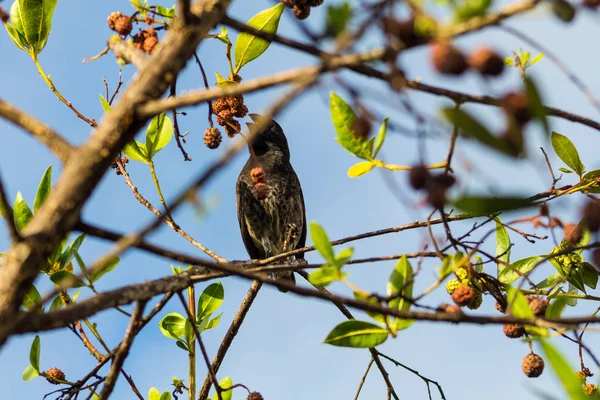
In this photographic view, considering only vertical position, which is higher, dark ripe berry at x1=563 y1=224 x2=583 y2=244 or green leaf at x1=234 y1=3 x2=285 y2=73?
green leaf at x1=234 y1=3 x2=285 y2=73

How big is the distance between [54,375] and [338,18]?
6.05ft

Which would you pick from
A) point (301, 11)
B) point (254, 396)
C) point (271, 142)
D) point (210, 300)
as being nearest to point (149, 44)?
point (301, 11)

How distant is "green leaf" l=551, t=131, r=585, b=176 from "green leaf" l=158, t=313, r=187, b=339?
5.05 feet

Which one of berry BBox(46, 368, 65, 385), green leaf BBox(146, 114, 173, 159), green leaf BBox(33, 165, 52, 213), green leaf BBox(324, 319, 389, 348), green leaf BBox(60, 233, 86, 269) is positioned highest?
green leaf BBox(146, 114, 173, 159)

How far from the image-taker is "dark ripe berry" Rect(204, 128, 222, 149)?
2.33 meters

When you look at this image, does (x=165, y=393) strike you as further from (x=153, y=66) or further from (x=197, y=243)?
(x=153, y=66)

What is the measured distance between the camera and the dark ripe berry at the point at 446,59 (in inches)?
42.1

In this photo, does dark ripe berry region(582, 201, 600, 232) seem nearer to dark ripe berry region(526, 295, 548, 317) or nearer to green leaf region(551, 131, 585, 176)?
dark ripe berry region(526, 295, 548, 317)

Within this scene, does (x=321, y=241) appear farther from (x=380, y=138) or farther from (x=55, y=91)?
(x=55, y=91)

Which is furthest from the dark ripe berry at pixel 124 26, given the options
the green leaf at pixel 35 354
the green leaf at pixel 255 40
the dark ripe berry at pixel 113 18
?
the green leaf at pixel 35 354

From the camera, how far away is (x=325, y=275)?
1.50m

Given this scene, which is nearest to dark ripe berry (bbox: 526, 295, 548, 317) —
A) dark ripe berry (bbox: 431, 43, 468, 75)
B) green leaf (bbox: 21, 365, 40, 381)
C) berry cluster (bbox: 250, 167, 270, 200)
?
dark ripe berry (bbox: 431, 43, 468, 75)

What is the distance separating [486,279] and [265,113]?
113cm

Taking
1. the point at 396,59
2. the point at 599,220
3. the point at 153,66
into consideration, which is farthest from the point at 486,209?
the point at 153,66
